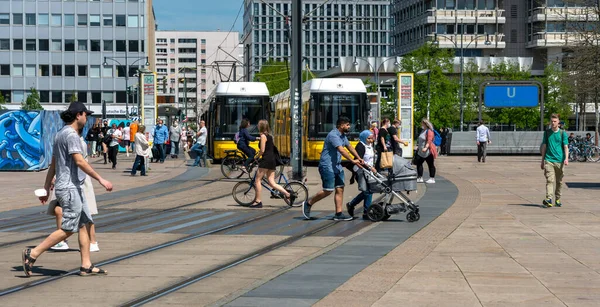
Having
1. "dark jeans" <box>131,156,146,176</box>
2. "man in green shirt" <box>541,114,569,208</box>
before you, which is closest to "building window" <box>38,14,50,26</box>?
"dark jeans" <box>131,156,146,176</box>

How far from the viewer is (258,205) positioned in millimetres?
19547

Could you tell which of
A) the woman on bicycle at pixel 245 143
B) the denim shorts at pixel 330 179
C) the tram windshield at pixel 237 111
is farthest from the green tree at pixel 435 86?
the denim shorts at pixel 330 179

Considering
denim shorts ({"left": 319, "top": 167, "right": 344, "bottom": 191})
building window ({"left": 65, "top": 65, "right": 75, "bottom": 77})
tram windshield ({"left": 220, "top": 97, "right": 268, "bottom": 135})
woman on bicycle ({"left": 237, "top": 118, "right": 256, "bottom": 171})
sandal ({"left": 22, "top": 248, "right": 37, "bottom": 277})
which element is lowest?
sandal ({"left": 22, "top": 248, "right": 37, "bottom": 277})

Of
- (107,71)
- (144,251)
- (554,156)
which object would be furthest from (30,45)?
(144,251)

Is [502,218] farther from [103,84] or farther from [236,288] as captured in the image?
[103,84]

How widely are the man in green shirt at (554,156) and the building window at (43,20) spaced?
9711 cm

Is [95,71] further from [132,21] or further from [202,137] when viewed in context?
→ [202,137]

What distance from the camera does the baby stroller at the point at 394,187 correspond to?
630 inches

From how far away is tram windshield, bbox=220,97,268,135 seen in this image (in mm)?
38156

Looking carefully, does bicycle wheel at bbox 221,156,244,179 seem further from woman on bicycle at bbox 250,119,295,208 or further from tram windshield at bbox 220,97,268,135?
woman on bicycle at bbox 250,119,295,208

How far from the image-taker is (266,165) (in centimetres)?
1909

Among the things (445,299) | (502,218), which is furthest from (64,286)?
(502,218)

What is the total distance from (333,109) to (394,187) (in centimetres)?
2037

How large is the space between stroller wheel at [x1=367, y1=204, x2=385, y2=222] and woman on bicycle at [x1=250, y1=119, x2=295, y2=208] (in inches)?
126
